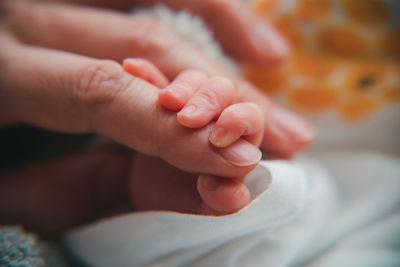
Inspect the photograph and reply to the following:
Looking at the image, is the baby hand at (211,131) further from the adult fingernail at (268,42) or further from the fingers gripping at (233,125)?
the adult fingernail at (268,42)

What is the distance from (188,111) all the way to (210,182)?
0.10 meters

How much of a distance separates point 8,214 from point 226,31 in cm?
63

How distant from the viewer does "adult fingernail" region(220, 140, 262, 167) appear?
41cm

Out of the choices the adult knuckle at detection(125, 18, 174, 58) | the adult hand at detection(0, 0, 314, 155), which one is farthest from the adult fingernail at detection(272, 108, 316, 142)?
the adult knuckle at detection(125, 18, 174, 58)

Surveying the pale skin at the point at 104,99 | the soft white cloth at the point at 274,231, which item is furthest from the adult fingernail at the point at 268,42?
the soft white cloth at the point at 274,231

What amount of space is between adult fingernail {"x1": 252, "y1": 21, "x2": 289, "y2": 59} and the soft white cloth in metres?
0.27

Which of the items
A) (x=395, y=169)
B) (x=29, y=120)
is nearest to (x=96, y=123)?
(x=29, y=120)

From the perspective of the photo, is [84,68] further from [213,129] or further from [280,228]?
[280,228]

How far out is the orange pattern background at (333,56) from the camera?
81 cm

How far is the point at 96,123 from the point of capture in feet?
1.68

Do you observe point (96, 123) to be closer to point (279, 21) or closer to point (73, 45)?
point (73, 45)

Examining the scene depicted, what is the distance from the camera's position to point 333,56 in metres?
0.85

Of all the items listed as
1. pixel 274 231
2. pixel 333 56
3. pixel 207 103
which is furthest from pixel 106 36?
pixel 333 56

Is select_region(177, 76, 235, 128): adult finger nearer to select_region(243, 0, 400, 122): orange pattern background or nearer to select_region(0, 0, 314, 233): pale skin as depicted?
select_region(0, 0, 314, 233): pale skin
